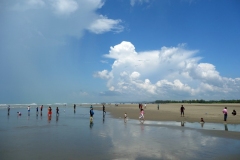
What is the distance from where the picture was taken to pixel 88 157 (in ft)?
36.6

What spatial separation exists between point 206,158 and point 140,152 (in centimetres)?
338

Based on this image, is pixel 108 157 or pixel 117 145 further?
pixel 117 145

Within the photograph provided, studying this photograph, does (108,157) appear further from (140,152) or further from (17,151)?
(17,151)

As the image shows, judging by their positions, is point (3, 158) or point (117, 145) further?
point (117, 145)

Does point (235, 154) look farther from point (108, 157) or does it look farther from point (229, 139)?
point (108, 157)

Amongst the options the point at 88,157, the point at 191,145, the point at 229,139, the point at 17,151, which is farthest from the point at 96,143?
the point at 229,139

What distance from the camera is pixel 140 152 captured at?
12148 millimetres

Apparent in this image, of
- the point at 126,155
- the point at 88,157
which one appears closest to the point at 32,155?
the point at 88,157

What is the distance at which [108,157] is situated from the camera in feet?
36.5

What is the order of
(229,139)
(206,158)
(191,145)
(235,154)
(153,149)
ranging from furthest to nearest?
(229,139) < (191,145) < (153,149) < (235,154) < (206,158)

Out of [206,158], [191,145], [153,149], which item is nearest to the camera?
[206,158]

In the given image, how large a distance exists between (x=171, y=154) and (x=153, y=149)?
4.34 feet

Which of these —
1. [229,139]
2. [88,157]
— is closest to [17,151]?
[88,157]

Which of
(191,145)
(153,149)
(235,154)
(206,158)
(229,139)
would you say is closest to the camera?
(206,158)
